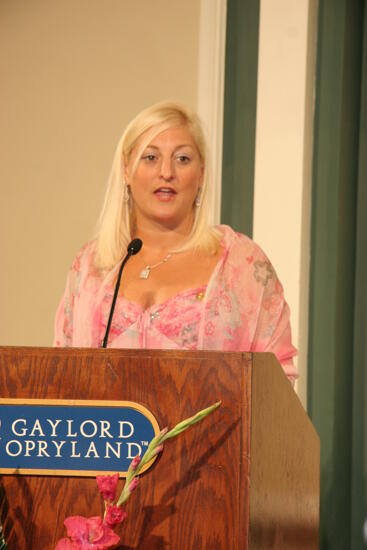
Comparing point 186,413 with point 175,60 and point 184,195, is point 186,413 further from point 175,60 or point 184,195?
point 175,60

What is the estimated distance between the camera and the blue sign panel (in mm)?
1456

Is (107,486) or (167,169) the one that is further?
(167,169)

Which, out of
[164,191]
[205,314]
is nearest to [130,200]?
[164,191]

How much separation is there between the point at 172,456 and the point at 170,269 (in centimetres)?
107

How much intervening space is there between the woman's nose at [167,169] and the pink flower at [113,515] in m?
1.36

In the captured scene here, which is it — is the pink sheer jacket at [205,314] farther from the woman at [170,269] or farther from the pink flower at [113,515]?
the pink flower at [113,515]

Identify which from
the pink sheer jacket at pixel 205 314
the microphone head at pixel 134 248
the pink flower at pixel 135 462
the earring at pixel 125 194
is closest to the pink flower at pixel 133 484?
the pink flower at pixel 135 462

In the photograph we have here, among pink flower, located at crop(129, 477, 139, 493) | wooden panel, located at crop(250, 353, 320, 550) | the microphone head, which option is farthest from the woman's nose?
pink flower, located at crop(129, 477, 139, 493)

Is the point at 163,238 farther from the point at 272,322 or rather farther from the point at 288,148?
the point at 288,148

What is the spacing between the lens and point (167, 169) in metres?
2.54

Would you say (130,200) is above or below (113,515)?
above

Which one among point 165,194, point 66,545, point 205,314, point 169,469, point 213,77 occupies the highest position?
point 213,77

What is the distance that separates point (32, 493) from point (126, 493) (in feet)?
0.77

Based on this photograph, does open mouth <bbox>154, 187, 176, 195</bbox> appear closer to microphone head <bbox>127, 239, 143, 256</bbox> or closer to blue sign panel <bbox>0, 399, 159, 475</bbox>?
microphone head <bbox>127, 239, 143, 256</bbox>
